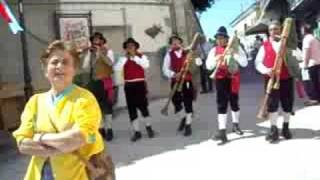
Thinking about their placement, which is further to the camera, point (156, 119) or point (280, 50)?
point (156, 119)

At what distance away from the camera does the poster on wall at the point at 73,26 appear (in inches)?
661

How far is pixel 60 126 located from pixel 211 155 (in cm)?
613

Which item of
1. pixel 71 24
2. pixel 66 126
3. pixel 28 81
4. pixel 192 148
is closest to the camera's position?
pixel 66 126

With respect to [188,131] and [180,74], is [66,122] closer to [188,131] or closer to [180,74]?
[180,74]

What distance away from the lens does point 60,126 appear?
3619 millimetres

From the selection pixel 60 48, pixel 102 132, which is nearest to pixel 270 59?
pixel 102 132

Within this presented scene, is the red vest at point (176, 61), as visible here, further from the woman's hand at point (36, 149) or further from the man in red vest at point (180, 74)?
the woman's hand at point (36, 149)

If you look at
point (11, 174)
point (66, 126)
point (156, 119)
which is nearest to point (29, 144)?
point (66, 126)

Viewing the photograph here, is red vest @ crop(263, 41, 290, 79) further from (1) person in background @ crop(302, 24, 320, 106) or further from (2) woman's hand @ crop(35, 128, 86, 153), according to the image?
(2) woman's hand @ crop(35, 128, 86, 153)

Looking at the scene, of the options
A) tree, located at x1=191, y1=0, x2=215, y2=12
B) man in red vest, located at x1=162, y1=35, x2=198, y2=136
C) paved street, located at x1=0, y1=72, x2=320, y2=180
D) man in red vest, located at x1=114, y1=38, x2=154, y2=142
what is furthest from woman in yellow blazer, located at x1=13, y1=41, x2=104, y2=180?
tree, located at x1=191, y1=0, x2=215, y2=12

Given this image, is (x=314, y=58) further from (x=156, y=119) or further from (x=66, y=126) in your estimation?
(x=66, y=126)

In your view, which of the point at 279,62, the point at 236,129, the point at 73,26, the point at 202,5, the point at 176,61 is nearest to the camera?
the point at 279,62

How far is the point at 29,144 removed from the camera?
364 centimetres

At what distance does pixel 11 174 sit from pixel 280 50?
4.20 metres
